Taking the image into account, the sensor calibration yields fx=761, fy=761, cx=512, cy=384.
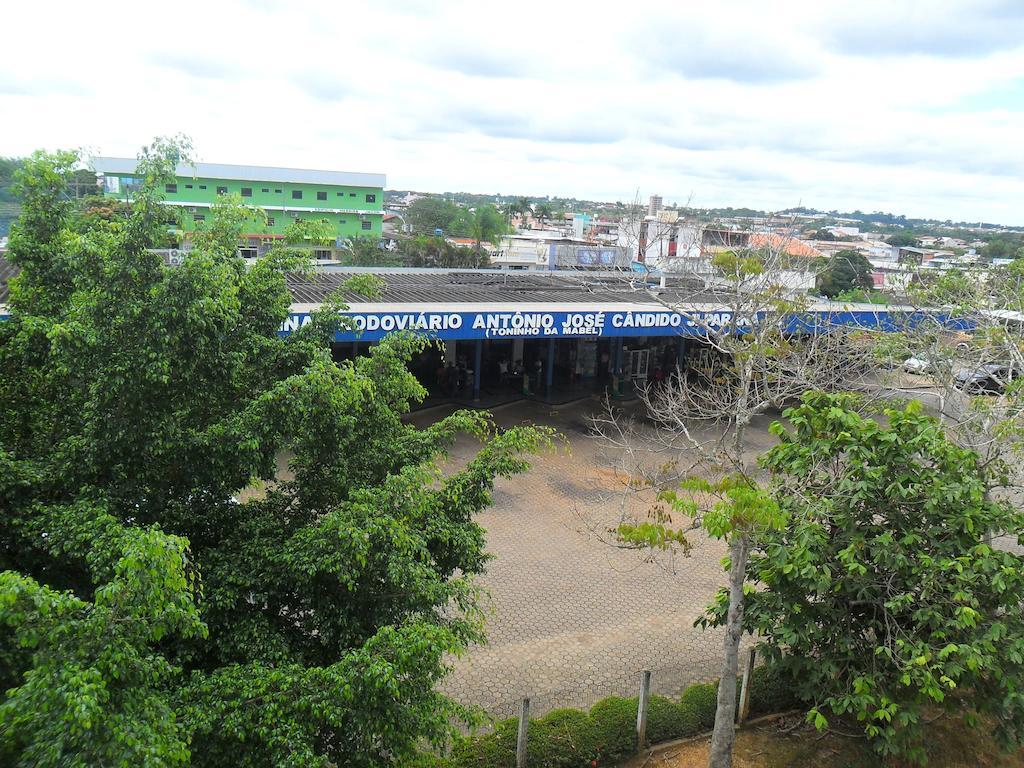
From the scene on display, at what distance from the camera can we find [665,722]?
27.7ft

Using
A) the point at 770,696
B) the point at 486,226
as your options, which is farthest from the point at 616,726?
the point at 486,226

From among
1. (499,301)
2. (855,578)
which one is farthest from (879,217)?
(855,578)

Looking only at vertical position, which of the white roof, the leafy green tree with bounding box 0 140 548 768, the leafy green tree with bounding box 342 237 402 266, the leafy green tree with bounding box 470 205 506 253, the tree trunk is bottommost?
the tree trunk

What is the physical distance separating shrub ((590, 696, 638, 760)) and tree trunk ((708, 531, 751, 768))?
88 centimetres

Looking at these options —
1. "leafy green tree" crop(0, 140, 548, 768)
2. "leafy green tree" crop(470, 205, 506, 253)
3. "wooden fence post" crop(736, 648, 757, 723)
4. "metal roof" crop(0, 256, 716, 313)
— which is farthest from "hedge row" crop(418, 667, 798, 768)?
"leafy green tree" crop(470, 205, 506, 253)

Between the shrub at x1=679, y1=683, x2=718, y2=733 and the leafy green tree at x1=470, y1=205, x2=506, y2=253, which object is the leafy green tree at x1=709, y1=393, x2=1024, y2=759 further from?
the leafy green tree at x1=470, y1=205, x2=506, y2=253

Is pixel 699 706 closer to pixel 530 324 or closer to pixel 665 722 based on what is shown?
pixel 665 722

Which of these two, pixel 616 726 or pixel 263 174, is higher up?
pixel 263 174

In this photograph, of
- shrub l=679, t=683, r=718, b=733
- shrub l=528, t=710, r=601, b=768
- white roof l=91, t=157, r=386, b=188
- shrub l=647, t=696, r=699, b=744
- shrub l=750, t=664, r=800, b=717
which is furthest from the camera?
white roof l=91, t=157, r=386, b=188

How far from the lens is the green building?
4806 cm

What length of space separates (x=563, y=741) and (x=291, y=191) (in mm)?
48182

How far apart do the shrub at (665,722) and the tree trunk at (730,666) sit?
721 mm

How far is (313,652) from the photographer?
5867mm

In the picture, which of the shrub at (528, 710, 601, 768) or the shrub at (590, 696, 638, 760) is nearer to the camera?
the shrub at (528, 710, 601, 768)
